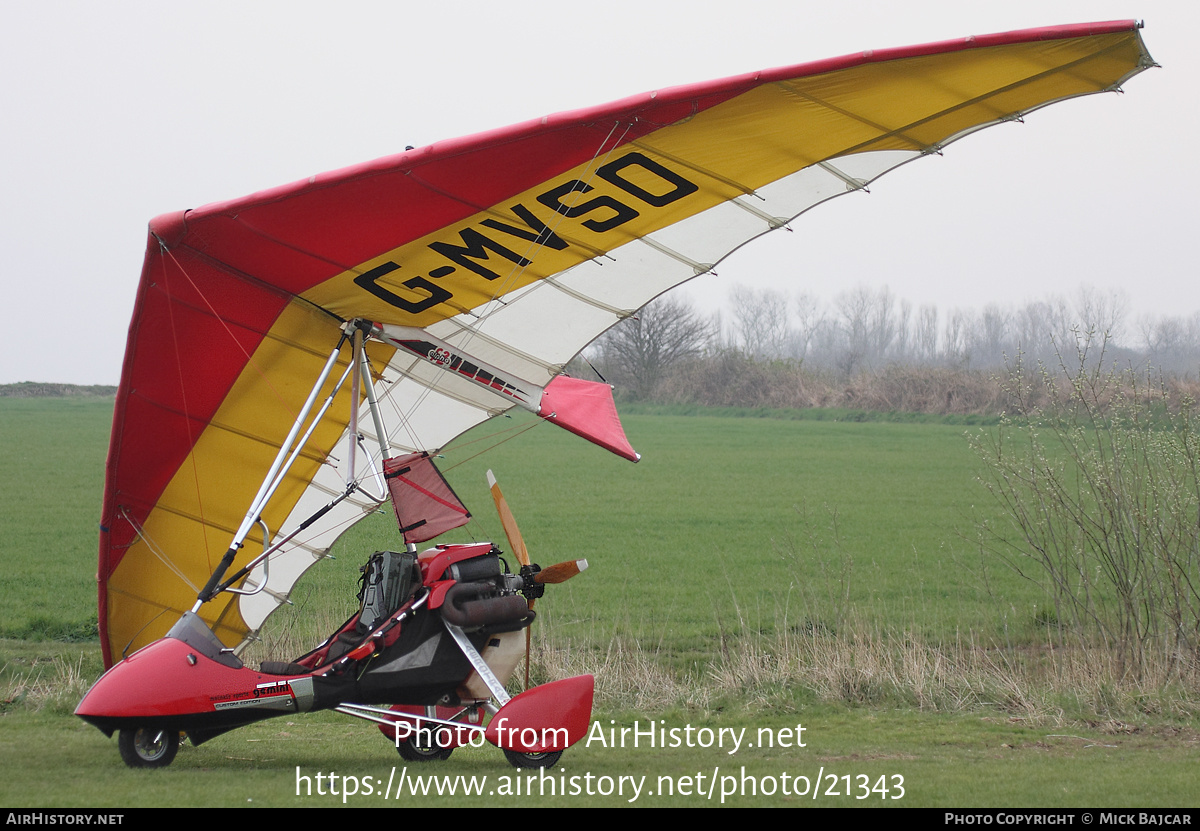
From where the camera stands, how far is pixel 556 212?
589 cm

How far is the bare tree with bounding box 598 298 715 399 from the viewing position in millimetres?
66125

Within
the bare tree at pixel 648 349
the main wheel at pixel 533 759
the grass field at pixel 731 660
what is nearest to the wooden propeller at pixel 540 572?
the main wheel at pixel 533 759

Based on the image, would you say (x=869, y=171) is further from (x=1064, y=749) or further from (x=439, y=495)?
(x=1064, y=749)

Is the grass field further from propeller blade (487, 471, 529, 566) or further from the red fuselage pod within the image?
propeller blade (487, 471, 529, 566)

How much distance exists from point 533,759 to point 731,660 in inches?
162

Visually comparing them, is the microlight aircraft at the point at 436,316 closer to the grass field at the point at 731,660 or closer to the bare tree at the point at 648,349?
the grass field at the point at 731,660

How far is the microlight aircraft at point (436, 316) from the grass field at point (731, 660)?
53 centimetres

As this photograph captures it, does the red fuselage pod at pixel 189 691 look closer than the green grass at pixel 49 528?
Yes

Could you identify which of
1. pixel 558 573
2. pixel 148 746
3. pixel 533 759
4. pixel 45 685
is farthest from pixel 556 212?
pixel 45 685

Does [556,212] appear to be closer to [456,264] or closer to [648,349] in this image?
[456,264]

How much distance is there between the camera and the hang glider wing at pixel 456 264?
5.13 metres

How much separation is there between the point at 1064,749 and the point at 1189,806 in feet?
5.22

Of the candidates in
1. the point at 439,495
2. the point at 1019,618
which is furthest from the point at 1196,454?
the point at 439,495

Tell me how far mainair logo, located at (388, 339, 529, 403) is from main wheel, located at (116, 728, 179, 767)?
2703 millimetres
